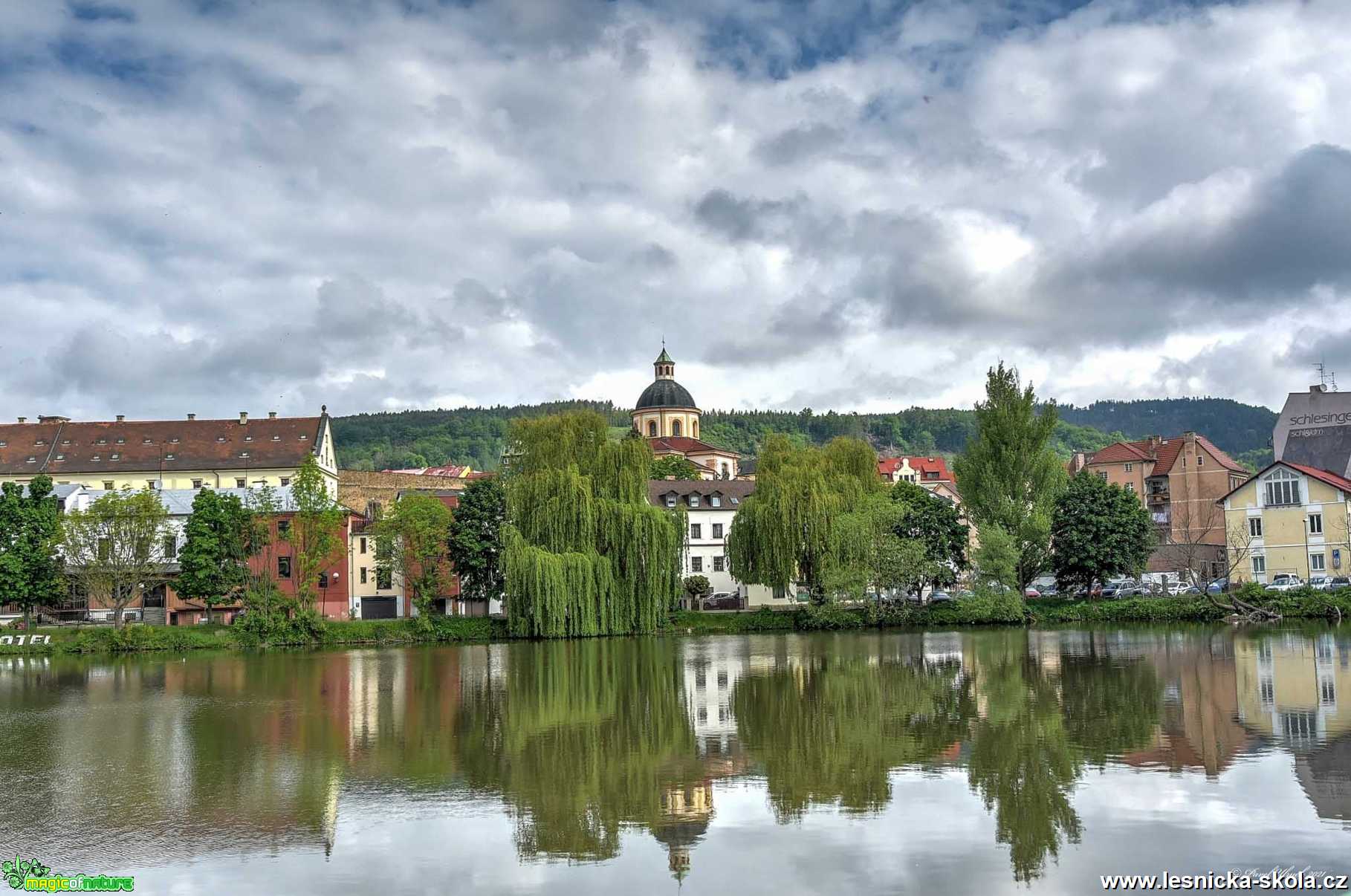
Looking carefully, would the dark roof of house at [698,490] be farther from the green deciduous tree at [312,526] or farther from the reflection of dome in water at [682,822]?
the reflection of dome in water at [682,822]

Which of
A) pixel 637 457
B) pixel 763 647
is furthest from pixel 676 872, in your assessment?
pixel 637 457

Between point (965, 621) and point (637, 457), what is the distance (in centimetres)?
1923

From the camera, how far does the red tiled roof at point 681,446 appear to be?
127688 mm

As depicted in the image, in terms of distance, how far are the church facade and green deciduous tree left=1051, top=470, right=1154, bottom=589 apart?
6352 centimetres

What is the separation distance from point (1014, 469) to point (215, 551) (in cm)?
4320

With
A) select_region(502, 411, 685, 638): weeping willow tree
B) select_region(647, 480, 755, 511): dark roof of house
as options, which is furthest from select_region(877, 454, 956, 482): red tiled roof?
select_region(502, 411, 685, 638): weeping willow tree

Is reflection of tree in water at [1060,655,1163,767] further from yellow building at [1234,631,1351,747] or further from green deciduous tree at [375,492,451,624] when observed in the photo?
green deciduous tree at [375,492,451,624]

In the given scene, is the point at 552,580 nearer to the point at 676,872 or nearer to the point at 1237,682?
the point at 1237,682

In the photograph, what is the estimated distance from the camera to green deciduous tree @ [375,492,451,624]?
64875 millimetres

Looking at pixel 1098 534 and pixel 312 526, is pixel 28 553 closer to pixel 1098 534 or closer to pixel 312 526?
pixel 312 526

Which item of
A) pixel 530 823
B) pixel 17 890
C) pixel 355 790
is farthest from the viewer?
pixel 355 790

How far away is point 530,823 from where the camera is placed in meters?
16.7

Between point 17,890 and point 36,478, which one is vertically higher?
point 36,478

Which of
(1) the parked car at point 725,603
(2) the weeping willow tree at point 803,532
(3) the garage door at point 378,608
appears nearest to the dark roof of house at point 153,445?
(3) the garage door at point 378,608
